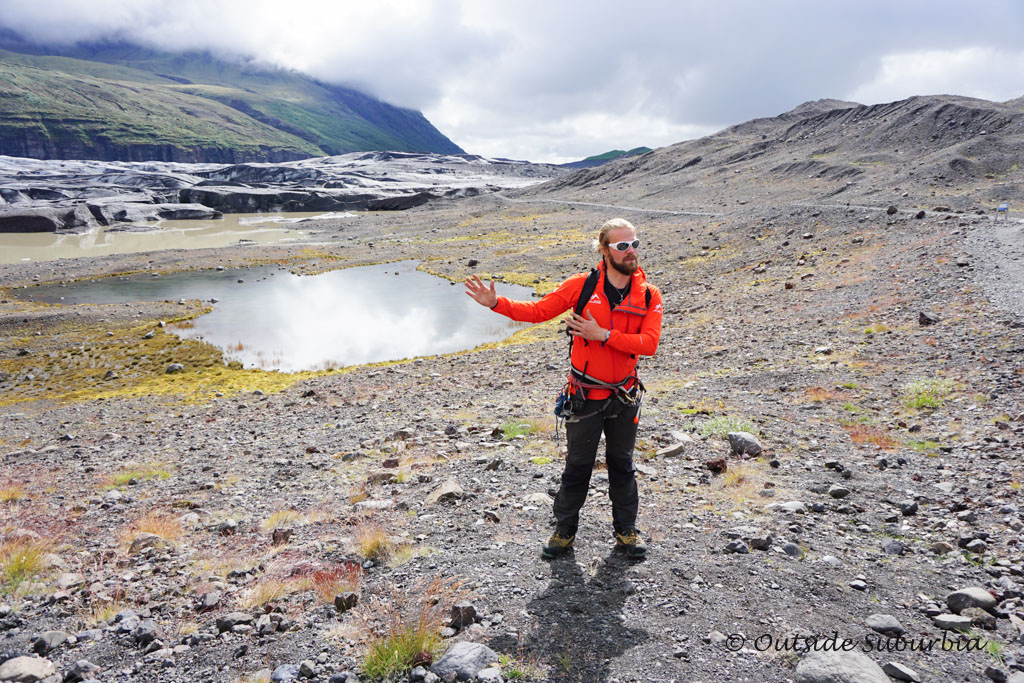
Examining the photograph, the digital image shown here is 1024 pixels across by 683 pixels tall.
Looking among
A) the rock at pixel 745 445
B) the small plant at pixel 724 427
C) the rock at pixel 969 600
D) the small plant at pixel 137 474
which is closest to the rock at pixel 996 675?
the rock at pixel 969 600

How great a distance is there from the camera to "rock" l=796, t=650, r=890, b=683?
4258 mm

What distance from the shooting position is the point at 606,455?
6242 millimetres

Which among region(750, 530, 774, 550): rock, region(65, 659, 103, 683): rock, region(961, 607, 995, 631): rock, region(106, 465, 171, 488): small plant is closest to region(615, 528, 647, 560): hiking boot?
region(750, 530, 774, 550): rock

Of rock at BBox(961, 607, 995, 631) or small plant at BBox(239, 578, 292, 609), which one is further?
small plant at BBox(239, 578, 292, 609)

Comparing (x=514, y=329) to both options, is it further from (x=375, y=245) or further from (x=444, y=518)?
(x=375, y=245)

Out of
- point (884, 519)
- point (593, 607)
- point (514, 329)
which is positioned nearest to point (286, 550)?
point (593, 607)

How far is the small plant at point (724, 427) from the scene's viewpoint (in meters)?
10.5

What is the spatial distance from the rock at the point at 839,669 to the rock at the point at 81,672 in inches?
228

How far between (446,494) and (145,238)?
9861cm

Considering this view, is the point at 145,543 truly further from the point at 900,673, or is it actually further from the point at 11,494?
the point at 900,673

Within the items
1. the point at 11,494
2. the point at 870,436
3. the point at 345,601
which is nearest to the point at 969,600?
the point at 870,436

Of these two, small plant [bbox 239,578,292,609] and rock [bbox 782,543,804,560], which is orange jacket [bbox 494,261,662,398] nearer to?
rock [bbox 782,543,804,560]

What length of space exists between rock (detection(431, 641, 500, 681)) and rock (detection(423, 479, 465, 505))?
3.53m

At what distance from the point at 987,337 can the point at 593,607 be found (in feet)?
43.1
